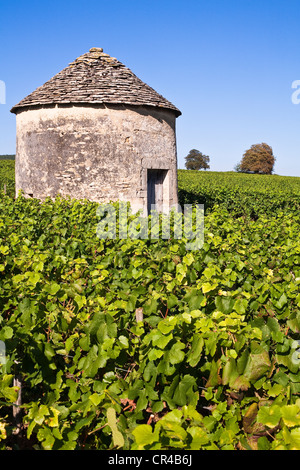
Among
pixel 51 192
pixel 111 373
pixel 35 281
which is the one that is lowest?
pixel 111 373

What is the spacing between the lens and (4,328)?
2.61 meters

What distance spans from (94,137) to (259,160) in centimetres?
7977

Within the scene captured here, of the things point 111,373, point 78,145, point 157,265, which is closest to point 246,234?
point 157,265

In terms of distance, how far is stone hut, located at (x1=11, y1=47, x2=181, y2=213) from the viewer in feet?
40.3

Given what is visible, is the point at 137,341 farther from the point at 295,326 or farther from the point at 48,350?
the point at 295,326

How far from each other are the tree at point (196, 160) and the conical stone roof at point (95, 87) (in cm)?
9095

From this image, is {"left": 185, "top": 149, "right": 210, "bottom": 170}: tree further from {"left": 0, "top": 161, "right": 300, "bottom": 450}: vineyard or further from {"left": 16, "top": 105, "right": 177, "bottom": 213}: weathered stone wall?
{"left": 0, "top": 161, "right": 300, "bottom": 450}: vineyard

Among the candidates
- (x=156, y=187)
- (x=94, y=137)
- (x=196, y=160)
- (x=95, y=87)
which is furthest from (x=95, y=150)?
(x=196, y=160)

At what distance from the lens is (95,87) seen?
12.5 m

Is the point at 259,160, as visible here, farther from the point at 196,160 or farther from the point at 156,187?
the point at 156,187

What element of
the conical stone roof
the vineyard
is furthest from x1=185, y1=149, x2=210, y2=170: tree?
the vineyard

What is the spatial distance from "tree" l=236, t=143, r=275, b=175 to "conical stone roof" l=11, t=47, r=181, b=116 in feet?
251

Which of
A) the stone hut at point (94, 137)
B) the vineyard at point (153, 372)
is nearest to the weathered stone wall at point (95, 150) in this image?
the stone hut at point (94, 137)

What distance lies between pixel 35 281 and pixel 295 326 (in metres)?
2.16
